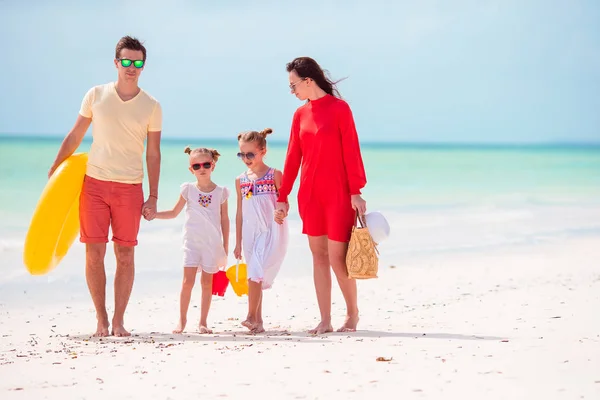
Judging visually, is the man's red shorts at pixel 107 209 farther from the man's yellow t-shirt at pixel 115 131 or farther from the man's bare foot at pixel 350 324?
the man's bare foot at pixel 350 324

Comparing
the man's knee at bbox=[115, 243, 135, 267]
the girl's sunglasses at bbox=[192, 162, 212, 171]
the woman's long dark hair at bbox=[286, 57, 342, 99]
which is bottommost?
the man's knee at bbox=[115, 243, 135, 267]

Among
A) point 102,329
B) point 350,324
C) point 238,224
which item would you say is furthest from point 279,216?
point 102,329

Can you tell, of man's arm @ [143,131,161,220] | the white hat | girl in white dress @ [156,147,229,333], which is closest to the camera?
the white hat

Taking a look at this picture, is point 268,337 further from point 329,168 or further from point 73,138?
point 73,138

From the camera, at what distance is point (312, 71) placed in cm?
548

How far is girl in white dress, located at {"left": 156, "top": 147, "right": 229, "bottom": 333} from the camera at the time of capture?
5805 mm

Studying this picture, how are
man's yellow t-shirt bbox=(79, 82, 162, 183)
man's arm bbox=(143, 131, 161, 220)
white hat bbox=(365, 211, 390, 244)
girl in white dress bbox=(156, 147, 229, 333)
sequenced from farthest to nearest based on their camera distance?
girl in white dress bbox=(156, 147, 229, 333) → man's arm bbox=(143, 131, 161, 220) → man's yellow t-shirt bbox=(79, 82, 162, 183) → white hat bbox=(365, 211, 390, 244)

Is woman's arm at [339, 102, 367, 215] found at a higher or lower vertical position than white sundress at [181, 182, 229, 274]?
higher

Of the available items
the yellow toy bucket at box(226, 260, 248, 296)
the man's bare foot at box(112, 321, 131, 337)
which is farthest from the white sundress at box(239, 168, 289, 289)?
the man's bare foot at box(112, 321, 131, 337)

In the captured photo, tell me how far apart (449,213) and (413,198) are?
2.93 metres

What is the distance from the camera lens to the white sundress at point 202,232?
581cm

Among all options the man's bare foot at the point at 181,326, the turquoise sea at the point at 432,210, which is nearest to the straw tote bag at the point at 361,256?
the man's bare foot at the point at 181,326

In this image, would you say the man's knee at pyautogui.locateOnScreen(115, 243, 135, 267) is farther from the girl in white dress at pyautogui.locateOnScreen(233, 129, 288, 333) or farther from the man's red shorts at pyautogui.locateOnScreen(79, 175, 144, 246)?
the girl in white dress at pyautogui.locateOnScreen(233, 129, 288, 333)

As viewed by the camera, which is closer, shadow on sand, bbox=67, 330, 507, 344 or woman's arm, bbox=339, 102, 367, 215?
shadow on sand, bbox=67, 330, 507, 344
